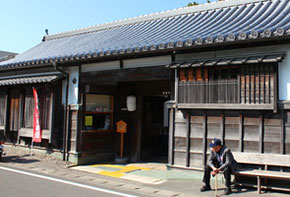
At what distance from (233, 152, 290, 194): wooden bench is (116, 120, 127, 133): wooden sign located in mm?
5172

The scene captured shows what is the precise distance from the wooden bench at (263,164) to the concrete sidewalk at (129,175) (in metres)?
0.45

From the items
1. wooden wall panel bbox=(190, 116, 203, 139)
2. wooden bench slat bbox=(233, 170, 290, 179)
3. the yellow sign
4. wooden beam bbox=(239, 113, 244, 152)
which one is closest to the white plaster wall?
wooden beam bbox=(239, 113, 244, 152)

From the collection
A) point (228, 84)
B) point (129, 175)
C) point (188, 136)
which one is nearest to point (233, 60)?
point (228, 84)

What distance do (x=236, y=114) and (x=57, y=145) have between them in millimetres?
7409

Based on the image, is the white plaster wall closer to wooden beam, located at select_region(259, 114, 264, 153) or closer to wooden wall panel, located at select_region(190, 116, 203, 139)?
wooden beam, located at select_region(259, 114, 264, 153)

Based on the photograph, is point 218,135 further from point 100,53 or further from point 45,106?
point 45,106

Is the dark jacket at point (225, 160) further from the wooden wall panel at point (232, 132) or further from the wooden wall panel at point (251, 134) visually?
the wooden wall panel at point (251, 134)

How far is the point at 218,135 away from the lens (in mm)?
7531

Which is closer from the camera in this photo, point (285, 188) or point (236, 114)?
point (285, 188)

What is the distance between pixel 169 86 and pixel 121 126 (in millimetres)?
2567

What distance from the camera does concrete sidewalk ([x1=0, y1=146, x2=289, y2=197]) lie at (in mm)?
6864

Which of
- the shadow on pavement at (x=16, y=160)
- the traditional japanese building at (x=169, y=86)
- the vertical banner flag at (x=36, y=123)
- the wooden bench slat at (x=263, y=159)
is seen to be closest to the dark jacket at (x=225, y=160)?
the wooden bench slat at (x=263, y=159)

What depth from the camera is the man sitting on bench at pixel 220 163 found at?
6.52 m

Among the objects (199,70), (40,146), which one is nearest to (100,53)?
(199,70)
